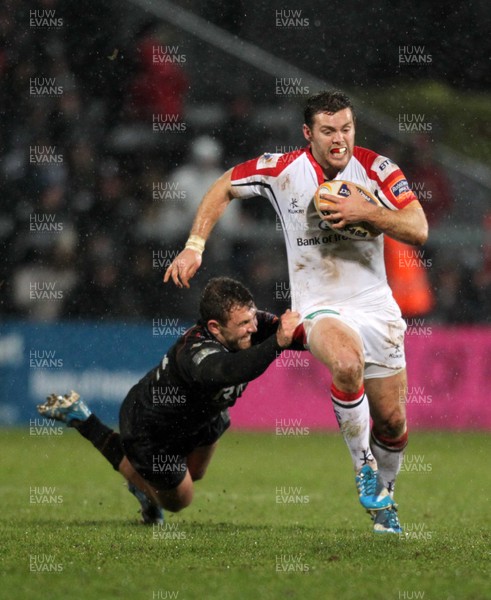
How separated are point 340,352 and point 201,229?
3.92ft

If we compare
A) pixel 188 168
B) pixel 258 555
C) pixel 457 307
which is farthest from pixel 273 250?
pixel 258 555

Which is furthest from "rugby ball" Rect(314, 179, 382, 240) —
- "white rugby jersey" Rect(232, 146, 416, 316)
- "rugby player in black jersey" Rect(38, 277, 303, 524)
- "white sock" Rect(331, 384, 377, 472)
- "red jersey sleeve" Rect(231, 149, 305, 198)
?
"white sock" Rect(331, 384, 377, 472)

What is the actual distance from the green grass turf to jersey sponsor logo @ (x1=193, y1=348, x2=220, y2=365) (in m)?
0.91

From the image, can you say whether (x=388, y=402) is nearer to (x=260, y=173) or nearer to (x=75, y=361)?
(x=260, y=173)

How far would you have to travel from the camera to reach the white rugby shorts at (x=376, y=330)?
6.13 meters

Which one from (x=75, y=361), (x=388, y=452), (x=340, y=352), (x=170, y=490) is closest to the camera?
(x=340, y=352)

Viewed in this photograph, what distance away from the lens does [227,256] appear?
1270cm

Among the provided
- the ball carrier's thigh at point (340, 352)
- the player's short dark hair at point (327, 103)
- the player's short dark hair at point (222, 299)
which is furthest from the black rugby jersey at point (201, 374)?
the player's short dark hair at point (327, 103)

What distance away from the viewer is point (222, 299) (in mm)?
6207

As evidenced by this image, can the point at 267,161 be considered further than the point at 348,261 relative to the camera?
Yes

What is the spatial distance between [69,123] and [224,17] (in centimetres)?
255

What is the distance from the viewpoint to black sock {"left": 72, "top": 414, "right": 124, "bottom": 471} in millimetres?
7262

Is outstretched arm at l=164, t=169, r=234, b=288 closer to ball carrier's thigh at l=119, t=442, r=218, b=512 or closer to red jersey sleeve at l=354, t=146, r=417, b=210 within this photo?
red jersey sleeve at l=354, t=146, r=417, b=210

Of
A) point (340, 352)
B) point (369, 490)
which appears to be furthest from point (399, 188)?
point (369, 490)
